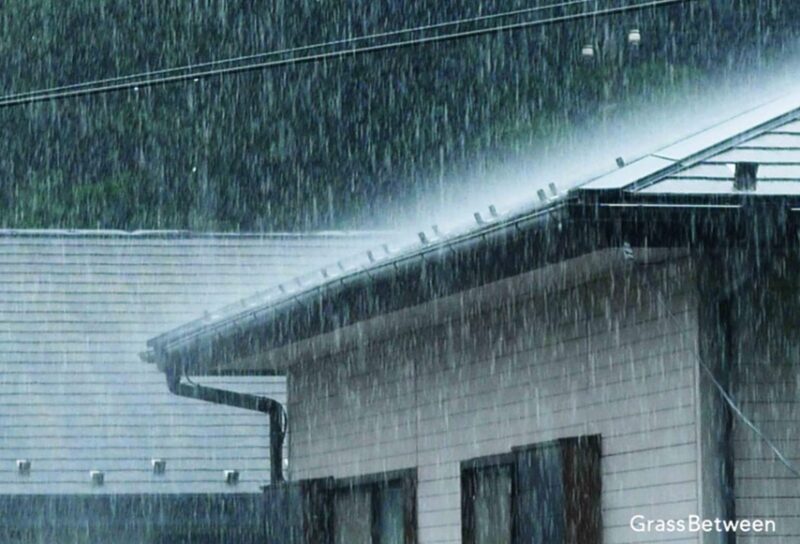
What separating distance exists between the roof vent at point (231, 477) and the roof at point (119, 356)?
8cm

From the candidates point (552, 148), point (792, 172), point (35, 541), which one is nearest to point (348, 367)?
point (792, 172)

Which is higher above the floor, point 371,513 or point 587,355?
point 587,355

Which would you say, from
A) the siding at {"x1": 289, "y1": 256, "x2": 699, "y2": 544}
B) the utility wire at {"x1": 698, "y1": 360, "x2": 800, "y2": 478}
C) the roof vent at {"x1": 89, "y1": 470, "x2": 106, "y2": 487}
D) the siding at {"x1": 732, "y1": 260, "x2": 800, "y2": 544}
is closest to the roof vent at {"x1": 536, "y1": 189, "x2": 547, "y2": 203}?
the siding at {"x1": 289, "y1": 256, "x2": 699, "y2": 544}

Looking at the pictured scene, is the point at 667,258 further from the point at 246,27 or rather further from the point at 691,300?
the point at 246,27

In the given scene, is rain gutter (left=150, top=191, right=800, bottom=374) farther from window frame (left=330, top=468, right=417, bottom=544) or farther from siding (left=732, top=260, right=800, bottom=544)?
window frame (left=330, top=468, right=417, bottom=544)

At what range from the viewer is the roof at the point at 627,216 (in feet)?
23.7

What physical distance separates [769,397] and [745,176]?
1.04 m

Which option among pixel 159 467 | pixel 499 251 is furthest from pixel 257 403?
pixel 499 251

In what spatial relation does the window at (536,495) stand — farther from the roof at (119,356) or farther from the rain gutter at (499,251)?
the roof at (119,356)

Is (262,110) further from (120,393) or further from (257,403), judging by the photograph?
(257,403)

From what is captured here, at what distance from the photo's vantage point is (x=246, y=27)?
32.5 meters

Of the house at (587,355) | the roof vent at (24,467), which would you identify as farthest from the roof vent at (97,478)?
the house at (587,355)

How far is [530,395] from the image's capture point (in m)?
9.40

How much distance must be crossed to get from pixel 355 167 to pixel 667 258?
24.2 m
